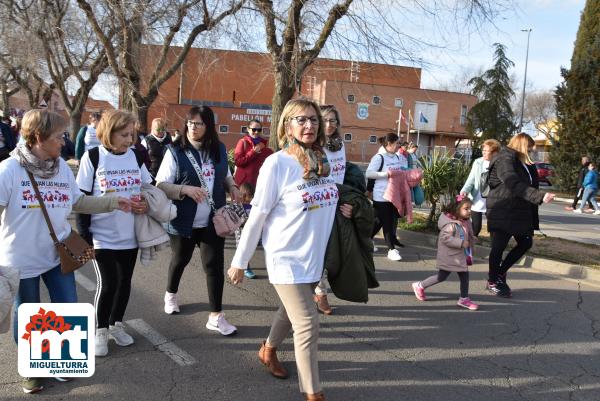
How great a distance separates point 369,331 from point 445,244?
1.34 meters

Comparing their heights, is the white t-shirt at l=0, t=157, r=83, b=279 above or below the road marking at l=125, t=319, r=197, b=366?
above

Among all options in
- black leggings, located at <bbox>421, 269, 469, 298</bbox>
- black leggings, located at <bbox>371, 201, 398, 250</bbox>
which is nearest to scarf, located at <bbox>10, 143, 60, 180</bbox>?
black leggings, located at <bbox>421, 269, 469, 298</bbox>

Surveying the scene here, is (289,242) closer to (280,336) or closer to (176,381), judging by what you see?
(280,336)

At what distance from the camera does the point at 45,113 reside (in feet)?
9.92

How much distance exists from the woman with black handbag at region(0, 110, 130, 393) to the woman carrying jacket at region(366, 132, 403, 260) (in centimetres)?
467

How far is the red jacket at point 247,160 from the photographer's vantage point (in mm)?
6406

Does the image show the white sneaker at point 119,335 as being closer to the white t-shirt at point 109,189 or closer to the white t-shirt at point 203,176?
the white t-shirt at point 109,189

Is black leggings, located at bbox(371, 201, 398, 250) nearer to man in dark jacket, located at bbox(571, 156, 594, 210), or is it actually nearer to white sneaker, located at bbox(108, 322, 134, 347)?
white sneaker, located at bbox(108, 322, 134, 347)

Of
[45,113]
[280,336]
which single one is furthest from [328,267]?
[45,113]

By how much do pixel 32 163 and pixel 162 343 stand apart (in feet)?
5.77

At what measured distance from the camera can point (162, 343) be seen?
3895 millimetres

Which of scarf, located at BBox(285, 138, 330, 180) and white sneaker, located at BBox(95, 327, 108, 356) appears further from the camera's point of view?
white sneaker, located at BBox(95, 327, 108, 356)

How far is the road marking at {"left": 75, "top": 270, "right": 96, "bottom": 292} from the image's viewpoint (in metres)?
5.20

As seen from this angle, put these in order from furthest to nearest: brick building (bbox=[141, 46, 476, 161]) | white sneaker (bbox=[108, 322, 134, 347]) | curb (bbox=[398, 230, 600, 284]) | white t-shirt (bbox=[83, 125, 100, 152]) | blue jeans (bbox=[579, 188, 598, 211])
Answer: brick building (bbox=[141, 46, 476, 161]), blue jeans (bbox=[579, 188, 598, 211]), white t-shirt (bbox=[83, 125, 100, 152]), curb (bbox=[398, 230, 600, 284]), white sneaker (bbox=[108, 322, 134, 347])
